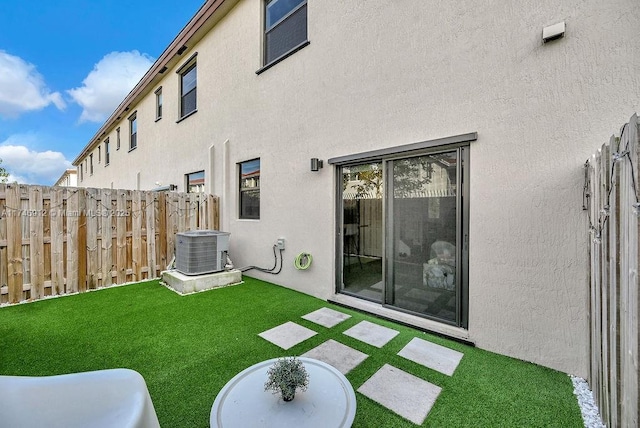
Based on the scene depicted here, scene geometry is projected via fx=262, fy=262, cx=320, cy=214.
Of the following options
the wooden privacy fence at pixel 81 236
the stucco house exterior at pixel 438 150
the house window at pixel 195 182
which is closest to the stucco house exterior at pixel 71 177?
the house window at pixel 195 182

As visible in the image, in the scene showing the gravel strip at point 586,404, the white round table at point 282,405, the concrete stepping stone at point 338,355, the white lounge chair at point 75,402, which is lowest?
the gravel strip at point 586,404

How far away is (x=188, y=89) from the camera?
8.16 metres

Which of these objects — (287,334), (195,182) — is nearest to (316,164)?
(287,334)

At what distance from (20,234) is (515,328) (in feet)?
22.8

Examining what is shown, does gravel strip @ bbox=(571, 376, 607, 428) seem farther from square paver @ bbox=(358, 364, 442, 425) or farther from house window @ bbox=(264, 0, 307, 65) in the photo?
house window @ bbox=(264, 0, 307, 65)

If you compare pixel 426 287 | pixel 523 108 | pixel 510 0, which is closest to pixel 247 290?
pixel 426 287

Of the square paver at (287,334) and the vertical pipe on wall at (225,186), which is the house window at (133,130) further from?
the square paver at (287,334)

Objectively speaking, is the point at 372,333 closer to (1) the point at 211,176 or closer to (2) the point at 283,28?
(1) the point at 211,176

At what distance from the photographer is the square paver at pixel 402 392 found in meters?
1.94

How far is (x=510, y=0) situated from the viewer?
2688 millimetres

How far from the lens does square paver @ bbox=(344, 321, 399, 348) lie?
2953 millimetres

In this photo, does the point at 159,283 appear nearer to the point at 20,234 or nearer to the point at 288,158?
the point at 20,234

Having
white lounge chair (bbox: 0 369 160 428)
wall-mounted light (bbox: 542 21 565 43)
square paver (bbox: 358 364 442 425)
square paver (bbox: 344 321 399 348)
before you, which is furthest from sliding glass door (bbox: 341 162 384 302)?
white lounge chair (bbox: 0 369 160 428)

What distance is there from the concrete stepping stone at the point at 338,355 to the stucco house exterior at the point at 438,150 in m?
1.00
